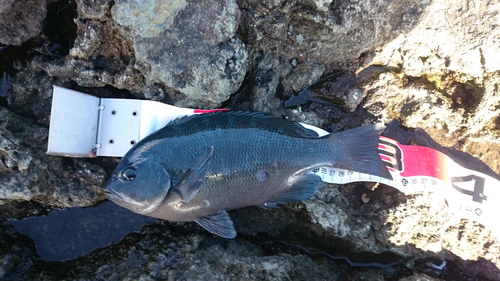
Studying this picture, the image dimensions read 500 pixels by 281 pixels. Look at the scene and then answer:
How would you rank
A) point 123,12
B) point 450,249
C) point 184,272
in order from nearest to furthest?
point 123,12, point 184,272, point 450,249

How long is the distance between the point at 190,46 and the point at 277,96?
1036 millimetres

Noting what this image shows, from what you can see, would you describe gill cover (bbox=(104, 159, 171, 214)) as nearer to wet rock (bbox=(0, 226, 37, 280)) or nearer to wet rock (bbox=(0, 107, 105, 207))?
wet rock (bbox=(0, 107, 105, 207))

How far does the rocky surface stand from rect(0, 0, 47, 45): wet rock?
0.03 feet

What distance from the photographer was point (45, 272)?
2982 mm

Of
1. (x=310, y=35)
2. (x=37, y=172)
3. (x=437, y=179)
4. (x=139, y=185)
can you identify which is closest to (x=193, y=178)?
(x=139, y=185)

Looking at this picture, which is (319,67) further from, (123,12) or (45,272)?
(45,272)

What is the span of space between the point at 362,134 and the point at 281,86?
97cm

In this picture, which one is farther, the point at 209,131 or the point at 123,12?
the point at 209,131

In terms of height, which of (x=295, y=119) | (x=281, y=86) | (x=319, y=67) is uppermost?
(x=319, y=67)

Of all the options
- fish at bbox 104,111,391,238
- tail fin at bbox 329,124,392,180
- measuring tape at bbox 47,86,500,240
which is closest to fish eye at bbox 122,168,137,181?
fish at bbox 104,111,391,238

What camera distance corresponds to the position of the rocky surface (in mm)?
2758

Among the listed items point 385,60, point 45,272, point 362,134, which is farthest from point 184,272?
point 385,60

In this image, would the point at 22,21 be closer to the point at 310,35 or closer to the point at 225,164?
the point at 225,164

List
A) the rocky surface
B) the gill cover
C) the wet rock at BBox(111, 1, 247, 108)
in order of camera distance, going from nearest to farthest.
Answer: the gill cover → the wet rock at BBox(111, 1, 247, 108) → the rocky surface
